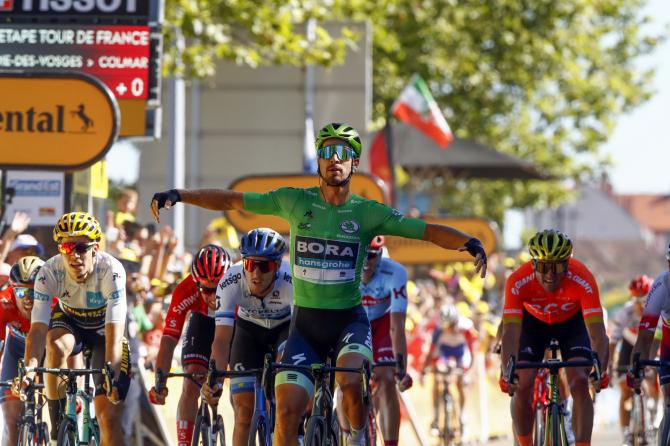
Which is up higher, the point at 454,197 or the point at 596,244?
the point at 596,244

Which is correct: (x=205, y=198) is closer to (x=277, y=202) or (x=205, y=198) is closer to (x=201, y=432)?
(x=277, y=202)

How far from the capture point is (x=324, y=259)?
9.69m

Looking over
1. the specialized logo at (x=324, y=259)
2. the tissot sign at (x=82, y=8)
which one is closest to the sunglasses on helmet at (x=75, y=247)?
the specialized logo at (x=324, y=259)

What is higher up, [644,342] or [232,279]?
[232,279]

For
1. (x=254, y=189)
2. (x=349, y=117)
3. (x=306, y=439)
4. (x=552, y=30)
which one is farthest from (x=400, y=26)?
(x=306, y=439)

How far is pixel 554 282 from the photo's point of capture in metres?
11.6

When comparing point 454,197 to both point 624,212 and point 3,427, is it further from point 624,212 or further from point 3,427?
point 624,212

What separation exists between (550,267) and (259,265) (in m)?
2.25

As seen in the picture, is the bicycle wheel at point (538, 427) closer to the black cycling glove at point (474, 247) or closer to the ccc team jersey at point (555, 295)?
the ccc team jersey at point (555, 295)

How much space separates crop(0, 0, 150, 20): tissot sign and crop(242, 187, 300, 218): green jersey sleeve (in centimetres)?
507

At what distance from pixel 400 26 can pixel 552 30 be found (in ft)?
12.7

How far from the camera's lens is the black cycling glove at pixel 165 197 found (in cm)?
892

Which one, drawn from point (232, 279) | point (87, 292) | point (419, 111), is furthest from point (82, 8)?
point (419, 111)

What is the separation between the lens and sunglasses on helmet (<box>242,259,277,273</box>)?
34.0 feet
